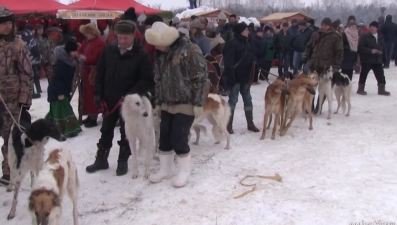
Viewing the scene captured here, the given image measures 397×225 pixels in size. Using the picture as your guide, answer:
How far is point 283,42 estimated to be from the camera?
12.3 metres

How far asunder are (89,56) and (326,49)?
170 inches

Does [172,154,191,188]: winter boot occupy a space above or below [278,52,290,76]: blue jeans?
below

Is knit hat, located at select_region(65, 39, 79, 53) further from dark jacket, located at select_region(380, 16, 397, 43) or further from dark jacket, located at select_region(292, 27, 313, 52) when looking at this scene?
dark jacket, located at select_region(380, 16, 397, 43)

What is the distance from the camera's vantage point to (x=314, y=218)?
3.74 m

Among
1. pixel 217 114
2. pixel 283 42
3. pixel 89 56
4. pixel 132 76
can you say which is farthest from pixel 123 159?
pixel 283 42

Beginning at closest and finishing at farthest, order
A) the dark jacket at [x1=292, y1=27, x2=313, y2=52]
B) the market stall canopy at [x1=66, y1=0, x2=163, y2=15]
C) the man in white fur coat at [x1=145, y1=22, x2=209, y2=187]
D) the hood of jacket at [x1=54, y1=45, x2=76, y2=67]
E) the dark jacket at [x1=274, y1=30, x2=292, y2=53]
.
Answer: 1. the man in white fur coat at [x1=145, y1=22, x2=209, y2=187]
2. the hood of jacket at [x1=54, y1=45, x2=76, y2=67]
3. the market stall canopy at [x1=66, y1=0, x2=163, y2=15]
4. the dark jacket at [x1=292, y1=27, x2=313, y2=52]
5. the dark jacket at [x1=274, y1=30, x2=292, y2=53]

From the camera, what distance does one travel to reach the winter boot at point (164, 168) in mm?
4680

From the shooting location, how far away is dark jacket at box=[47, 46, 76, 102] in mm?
6246

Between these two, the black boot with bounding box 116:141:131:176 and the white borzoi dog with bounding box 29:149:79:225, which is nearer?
the white borzoi dog with bounding box 29:149:79:225

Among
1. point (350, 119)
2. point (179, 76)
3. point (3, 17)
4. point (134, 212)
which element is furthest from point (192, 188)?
point (350, 119)

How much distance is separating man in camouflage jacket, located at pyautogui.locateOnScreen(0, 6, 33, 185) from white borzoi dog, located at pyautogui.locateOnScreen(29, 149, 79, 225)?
→ 982 millimetres

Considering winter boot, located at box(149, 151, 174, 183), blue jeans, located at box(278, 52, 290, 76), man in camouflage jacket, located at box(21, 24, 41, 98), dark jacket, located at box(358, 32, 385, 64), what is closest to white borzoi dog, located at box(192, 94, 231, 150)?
winter boot, located at box(149, 151, 174, 183)

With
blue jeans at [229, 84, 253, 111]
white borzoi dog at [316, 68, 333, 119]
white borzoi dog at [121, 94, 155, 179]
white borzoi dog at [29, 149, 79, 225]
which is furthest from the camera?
white borzoi dog at [316, 68, 333, 119]

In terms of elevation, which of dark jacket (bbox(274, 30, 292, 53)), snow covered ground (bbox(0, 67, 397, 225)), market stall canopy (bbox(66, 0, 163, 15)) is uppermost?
market stall canopy (bbox(66, 0, 163, 15))
